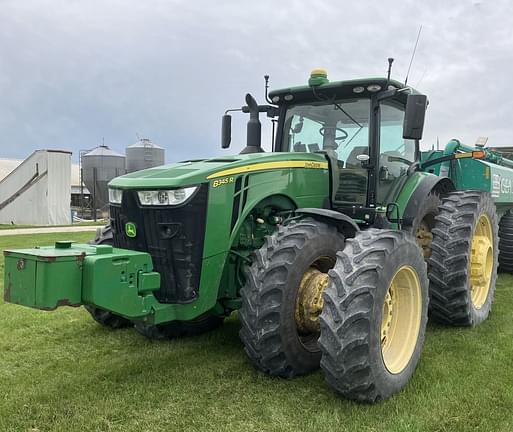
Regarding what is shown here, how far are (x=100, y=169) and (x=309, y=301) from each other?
89.3 feet

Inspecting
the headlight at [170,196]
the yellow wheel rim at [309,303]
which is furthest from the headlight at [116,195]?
the yellow wheel rim at [309,303]

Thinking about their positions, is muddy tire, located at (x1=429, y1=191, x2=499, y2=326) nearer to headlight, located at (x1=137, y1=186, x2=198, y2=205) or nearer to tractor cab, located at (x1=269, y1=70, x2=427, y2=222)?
tractor cab, located at (x1=269, y1=70, x2=427, y2=222)

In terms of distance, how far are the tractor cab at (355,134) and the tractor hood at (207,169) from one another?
0.36m

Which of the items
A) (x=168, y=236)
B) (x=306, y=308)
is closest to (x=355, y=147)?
(x=306, y=308)

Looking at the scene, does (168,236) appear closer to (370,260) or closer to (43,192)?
(370,260)

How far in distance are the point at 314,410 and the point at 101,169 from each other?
90.8 feet

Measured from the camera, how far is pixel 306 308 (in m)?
3.89

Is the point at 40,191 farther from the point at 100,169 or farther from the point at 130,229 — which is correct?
the point at 130,229

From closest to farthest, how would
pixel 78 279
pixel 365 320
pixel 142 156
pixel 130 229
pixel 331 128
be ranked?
pixel 78 279
pixel 365 320
pixel 130 229
pixel 331 128
pixel 142 156

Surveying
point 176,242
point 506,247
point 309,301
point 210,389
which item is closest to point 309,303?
point 309,301

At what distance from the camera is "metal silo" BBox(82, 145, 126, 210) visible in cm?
2927

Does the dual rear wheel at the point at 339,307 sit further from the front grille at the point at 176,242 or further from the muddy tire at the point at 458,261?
the muddy tire at the point at 458,261

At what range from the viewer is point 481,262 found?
5.47m

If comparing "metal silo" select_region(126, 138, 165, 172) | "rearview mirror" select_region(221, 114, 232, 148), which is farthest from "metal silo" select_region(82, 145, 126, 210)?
"rearview mirror" select_region(221, 114, 232, 148)
